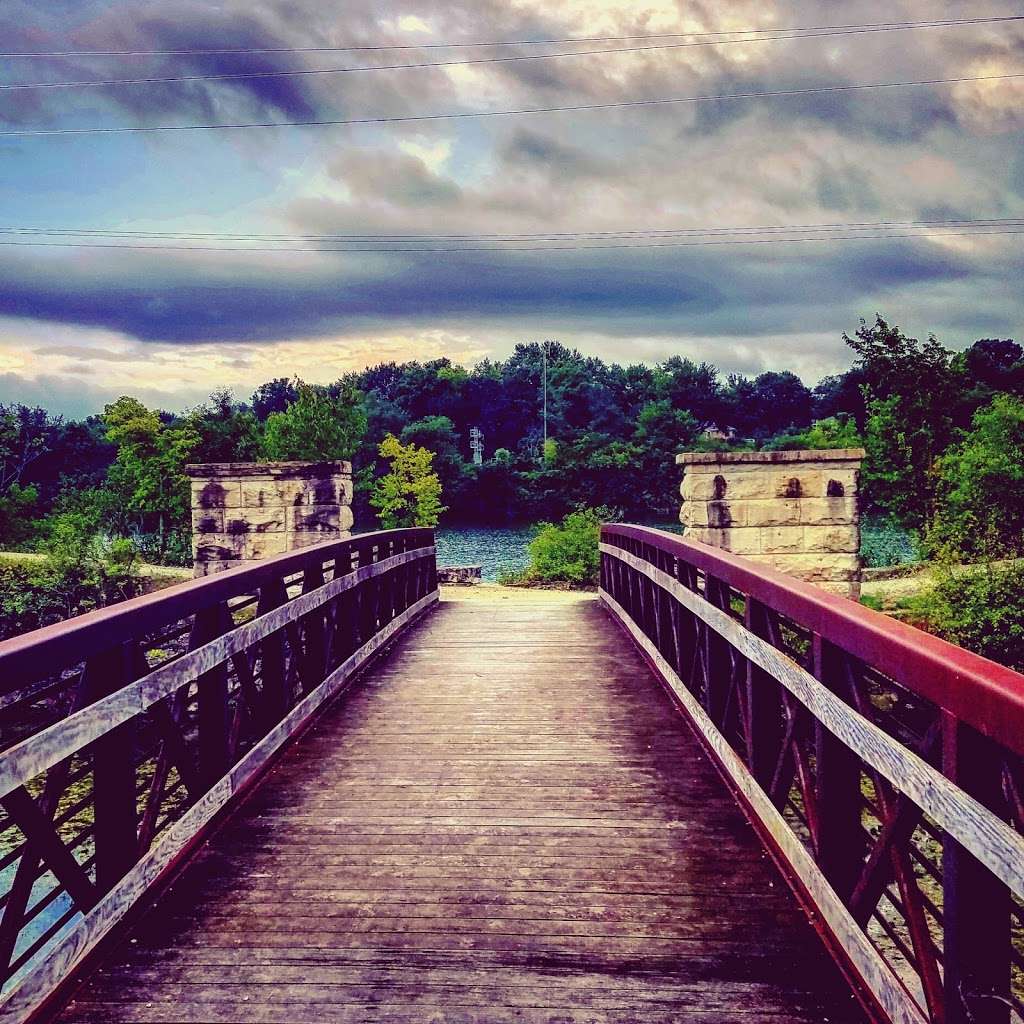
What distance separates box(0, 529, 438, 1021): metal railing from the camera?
2.12 m

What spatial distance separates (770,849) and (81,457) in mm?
56536

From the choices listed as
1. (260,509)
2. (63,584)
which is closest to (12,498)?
(63,584)

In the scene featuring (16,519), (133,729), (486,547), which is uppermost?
(133,729)

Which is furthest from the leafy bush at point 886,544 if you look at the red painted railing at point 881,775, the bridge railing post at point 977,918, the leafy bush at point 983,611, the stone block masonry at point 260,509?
the bridge railing post at point 977,918

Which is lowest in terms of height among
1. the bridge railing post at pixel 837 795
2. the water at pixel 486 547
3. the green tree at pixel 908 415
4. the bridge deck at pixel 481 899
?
the water at pixel 486 547

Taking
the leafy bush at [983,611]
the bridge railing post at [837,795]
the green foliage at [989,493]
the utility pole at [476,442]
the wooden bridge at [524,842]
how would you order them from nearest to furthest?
the wooden bridge at [524,842]
the bridge railing post at [837,795]
the leafy bush at [983,611]
the green foliage at [989,493]
the utility pole at [476,442]

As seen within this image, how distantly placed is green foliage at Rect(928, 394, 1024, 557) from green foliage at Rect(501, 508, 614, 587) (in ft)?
19.8

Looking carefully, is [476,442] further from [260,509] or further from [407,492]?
[260,509]

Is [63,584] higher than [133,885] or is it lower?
lower

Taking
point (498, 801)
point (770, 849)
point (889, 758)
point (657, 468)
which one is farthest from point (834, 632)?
point (657, 468)

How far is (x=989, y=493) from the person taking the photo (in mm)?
17328

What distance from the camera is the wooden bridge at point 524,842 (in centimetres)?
193

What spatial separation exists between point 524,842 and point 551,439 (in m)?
58.2

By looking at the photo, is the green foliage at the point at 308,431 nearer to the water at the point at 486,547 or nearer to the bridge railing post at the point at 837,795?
the water at the point at 486,547
